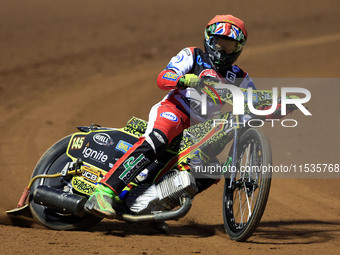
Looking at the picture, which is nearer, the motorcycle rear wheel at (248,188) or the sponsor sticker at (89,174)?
the motorcycle rear wheel at (248,188)

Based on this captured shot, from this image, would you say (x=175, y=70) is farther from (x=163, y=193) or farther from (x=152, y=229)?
(x=152, y=229)

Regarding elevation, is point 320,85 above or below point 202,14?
below

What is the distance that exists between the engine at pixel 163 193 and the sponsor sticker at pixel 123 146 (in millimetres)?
427

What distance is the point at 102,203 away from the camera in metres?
6.38

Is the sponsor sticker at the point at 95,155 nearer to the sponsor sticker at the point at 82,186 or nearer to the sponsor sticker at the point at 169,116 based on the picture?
the sponsor sticker at the point at 82,186

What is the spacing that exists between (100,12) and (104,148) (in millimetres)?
16387

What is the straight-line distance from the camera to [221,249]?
238 inches

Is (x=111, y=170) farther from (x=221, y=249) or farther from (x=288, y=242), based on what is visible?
(x=288, y=242)

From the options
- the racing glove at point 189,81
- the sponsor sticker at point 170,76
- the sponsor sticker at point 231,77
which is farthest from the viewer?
the sponsor sticker at point 231,77

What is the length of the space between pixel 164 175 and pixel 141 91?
872 centimetres

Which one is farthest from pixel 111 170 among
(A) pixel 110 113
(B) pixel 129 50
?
(B) pixel 129 50

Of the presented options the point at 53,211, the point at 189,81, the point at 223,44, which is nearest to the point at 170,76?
the point at 189,81

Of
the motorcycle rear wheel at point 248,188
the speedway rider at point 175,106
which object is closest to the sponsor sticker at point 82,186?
the speedway rider at point 175,106

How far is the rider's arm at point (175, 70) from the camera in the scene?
6285 millimetres
